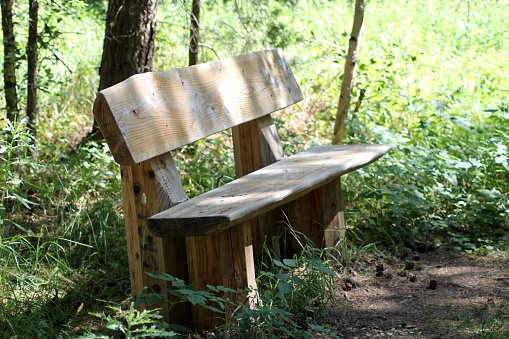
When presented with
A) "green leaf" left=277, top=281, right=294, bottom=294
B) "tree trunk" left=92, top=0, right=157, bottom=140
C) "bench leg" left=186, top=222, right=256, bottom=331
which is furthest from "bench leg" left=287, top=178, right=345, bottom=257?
"tree trunk" left=92, top=0, right=157, bottom=140

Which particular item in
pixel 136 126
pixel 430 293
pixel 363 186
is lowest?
pixel 430 293

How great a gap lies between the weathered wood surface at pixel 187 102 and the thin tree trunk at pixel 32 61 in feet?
5.63

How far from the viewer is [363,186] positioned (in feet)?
17.4

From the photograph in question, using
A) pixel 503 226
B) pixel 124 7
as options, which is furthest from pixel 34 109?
pixel 503 226

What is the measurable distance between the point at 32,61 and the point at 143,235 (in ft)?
8.47

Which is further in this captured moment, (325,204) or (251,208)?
(325,204)

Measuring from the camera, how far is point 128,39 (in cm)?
556

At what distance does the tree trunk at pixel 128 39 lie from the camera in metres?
5.48

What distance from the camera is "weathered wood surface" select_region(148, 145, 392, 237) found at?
3.00m

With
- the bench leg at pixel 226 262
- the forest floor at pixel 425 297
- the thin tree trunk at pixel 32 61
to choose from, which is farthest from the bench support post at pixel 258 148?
the thin tree trunk at pixel 32 61

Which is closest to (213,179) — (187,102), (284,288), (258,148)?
(258,148)

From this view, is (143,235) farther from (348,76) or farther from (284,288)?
(348,76)

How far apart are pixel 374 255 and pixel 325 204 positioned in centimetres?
53

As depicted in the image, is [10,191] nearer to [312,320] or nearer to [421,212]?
[312,320]
